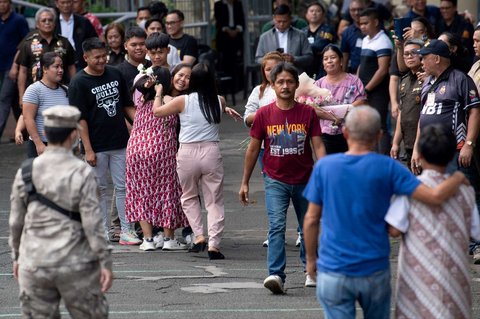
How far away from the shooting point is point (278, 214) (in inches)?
372

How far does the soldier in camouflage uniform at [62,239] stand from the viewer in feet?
21.7

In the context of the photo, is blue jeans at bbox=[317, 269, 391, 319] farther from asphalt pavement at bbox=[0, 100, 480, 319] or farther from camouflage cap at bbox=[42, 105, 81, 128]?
asphalt pavement at bbox=[0, 100, 480, 319]

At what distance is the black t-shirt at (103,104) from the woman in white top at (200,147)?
24.6 inches

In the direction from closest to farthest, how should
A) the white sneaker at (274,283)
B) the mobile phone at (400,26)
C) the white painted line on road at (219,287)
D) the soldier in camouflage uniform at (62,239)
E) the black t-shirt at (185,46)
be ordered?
the soldier in camouflage uniform at (62,239) < the white sneaker at (274,283) < the white painted line on road at (219,287) < the mobile phone at (400,26) < the black t-shirt at (185,46)

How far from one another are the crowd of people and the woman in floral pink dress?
0.05ft

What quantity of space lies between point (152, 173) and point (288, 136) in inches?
95.7

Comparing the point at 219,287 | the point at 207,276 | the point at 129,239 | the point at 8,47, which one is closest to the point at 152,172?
the point at 129,239

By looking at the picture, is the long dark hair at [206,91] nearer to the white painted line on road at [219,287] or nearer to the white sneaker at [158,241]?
the white sneaker at [158,241]

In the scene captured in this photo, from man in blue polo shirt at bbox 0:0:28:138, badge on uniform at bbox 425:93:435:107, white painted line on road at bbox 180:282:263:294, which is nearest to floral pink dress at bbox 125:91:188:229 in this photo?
white painted line on road at bbox 180:282:263:294

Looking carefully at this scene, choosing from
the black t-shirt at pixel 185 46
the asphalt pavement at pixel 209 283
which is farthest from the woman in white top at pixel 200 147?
the black t-shirt at pixel 185 46

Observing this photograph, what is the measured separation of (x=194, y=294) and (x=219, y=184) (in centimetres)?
186

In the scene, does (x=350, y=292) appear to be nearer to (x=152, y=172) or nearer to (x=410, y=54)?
(x=152, y=172)

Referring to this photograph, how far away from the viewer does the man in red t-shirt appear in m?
9.34

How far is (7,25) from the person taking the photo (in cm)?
1688
